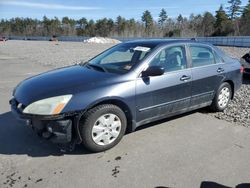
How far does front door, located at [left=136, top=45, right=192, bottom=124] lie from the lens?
Result: 13.8ft

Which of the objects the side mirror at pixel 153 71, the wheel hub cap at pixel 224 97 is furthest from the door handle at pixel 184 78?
the wheel hub cap at pixel 224 97

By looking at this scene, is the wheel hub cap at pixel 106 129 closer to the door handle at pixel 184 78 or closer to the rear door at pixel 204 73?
the door handle at pixel 184 78

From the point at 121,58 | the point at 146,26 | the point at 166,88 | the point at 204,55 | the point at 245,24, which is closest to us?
the point at 166,88

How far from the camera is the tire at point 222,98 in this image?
550 cm

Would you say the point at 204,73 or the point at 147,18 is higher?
the point at 147,18

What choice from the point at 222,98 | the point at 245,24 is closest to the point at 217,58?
the point at 222,98

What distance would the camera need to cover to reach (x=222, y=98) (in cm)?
564

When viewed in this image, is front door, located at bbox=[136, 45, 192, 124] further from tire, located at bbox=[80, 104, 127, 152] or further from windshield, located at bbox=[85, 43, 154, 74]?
tire, located at bbox=[80, 104, 127, 152]

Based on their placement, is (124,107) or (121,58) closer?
(124,107)

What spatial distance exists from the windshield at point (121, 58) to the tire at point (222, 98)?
6.24 ft

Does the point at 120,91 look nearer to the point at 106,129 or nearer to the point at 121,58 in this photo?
the point at 106,129

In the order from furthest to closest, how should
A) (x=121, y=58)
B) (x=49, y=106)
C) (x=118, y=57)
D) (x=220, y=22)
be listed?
1. (x=220, y=22)
2. (x=118, y=57)
3. (x=121, y=58)
4. (x=49, y=106)

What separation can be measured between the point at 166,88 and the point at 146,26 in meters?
101

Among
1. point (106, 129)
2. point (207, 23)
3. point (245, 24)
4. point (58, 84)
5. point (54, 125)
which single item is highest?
point (207, 23)
